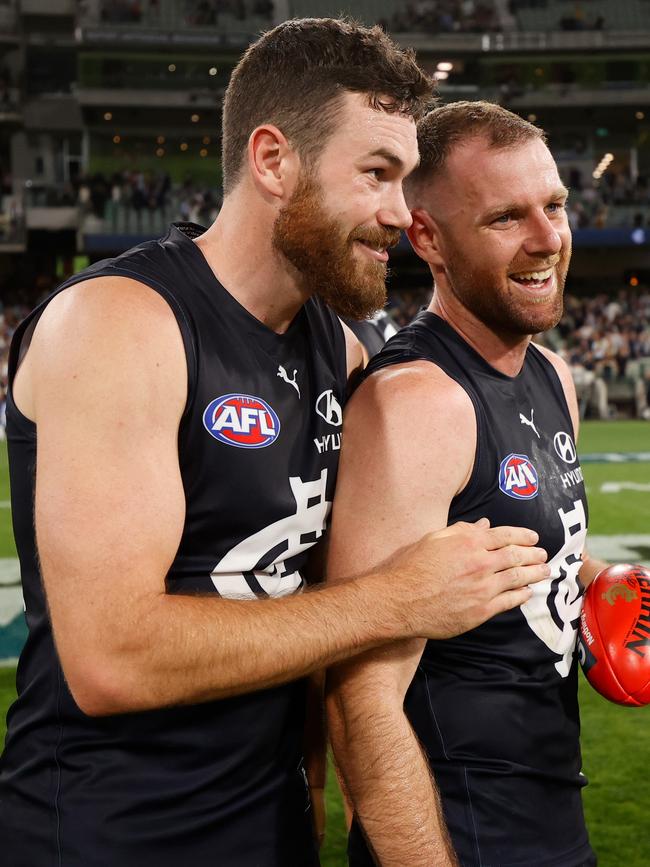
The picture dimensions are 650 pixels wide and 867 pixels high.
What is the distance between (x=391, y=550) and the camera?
1.79 meters

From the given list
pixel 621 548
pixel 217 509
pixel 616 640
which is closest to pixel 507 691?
pixel 616 640

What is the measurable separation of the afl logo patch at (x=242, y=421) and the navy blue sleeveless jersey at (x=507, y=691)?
1.02 feet

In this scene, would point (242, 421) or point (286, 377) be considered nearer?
point (242, 421)

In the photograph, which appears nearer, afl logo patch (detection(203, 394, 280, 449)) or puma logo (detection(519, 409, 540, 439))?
afl logo patch (detection(203, 394, 280, 449))

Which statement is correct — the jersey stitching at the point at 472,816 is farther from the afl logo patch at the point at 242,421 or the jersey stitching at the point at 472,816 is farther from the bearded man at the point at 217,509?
the afl logo patch at the point at 242,421

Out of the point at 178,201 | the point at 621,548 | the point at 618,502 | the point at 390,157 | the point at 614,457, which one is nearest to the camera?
the point at 390,157

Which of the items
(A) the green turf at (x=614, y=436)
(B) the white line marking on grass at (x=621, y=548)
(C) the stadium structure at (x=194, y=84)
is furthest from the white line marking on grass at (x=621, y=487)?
(C) the stadium structure at (x=194, y=84)

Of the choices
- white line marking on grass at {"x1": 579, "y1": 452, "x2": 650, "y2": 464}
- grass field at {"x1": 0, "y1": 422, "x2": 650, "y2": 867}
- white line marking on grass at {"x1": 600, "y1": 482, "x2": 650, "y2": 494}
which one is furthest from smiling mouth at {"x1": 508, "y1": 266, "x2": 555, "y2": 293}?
white line marking on grass at {"x1": 579, "y1": 452, "x2": 650, "y2": 464}

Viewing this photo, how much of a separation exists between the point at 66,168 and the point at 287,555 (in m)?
34.0

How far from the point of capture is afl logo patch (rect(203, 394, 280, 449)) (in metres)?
1.65

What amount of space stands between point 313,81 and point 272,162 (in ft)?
0.52

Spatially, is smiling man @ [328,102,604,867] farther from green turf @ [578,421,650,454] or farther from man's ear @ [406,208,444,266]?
green turf @ [578,421,650,454]

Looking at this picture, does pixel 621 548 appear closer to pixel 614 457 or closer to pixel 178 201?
pixel 614 457

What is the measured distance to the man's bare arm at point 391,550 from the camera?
1.71m
